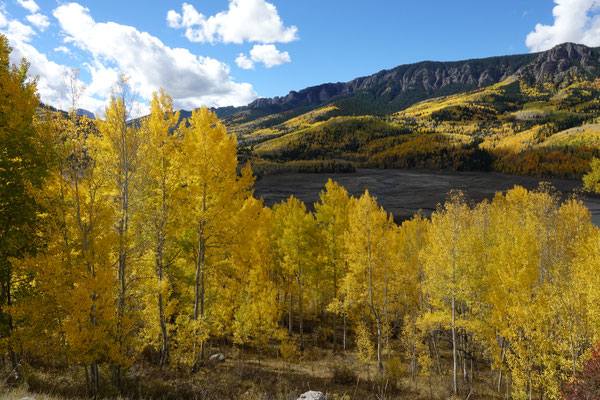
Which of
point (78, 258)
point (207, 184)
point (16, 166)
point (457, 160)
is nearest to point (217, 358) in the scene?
point (207, 184)

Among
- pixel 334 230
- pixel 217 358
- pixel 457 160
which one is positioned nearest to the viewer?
pixel 217 358

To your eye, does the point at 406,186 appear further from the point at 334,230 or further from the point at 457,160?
the point at 334,230

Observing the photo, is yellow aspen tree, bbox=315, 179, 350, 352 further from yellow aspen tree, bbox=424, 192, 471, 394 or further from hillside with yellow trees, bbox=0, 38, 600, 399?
yellow aspen tree, bbox=424, 192, 471, 394

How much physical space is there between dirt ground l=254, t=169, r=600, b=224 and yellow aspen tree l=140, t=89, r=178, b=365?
222 ft

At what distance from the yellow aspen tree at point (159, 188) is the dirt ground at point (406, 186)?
67713 millimetres

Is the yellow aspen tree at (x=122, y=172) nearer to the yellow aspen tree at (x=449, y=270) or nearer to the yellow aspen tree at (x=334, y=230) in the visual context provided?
the yellow aspen tree at (x=334, y=230)

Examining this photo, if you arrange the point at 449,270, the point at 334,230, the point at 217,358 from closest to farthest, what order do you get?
the point at 449,270
the point at 217,358
the point at 334,230

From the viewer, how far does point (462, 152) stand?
159875 millimetres

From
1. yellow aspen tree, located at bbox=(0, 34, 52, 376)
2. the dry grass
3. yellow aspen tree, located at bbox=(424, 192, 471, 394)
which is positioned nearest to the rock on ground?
the dry grass

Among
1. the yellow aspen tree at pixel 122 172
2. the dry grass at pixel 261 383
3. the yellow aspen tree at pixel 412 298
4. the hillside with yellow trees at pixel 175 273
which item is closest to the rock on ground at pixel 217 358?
the hillside with yellow trees at pixel 175 273

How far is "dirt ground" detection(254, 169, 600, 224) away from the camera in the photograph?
88500 mm

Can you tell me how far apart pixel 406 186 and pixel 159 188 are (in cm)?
11453

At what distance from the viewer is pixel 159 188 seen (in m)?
12.6

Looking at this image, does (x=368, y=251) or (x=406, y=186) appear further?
(x=406, y=186)
